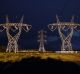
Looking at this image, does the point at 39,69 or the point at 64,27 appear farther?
the point at 64,27

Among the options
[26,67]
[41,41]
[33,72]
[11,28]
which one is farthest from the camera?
[41,41]

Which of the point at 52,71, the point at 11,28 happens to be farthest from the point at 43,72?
the point at 11,28

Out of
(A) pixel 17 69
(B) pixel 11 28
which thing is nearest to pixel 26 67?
(A) pixel 17 69

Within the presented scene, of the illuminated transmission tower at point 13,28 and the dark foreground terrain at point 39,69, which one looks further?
the illuminated transmission tower at point 13,28

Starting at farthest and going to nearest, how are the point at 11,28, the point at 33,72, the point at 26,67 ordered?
the point at 11,28 < the point at 26,67 < the point at 33,72

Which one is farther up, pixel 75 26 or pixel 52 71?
pixel 75 26

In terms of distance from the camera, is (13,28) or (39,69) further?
(13,28)

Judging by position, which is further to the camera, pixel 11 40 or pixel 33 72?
pixel 11 40

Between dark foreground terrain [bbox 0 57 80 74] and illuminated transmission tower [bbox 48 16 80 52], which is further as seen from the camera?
illuminated transmission tower [bbox 48 16 80 52]

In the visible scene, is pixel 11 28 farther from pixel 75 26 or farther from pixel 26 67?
pixel 26 67

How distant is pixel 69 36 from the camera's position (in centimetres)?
17975

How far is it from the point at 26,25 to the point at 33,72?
92.4 metres

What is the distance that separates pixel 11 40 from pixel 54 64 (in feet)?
304

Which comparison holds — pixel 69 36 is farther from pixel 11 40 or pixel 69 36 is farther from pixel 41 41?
A: pixel 11 40
